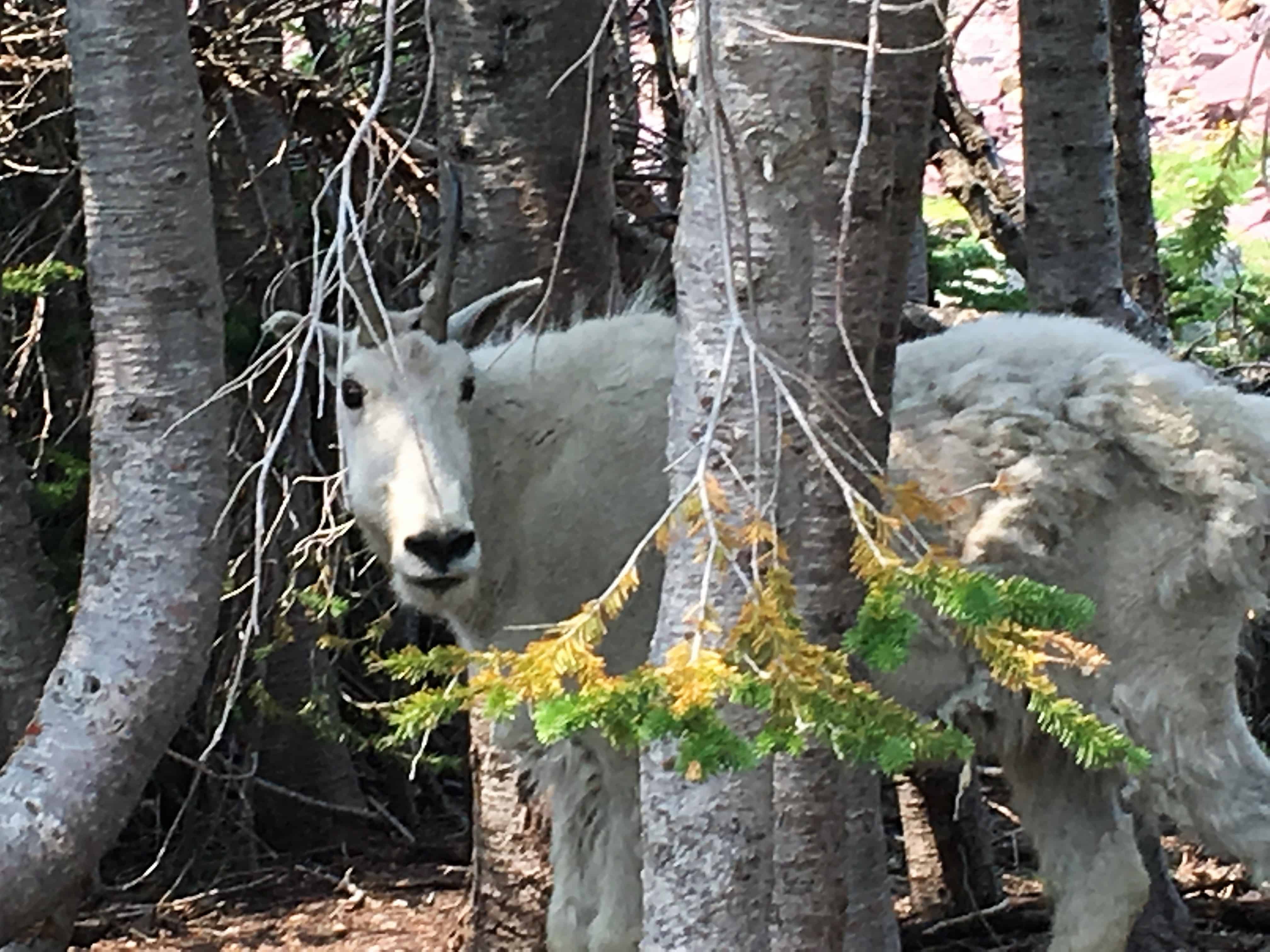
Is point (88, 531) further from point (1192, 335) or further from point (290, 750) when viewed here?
point (1192, 335)

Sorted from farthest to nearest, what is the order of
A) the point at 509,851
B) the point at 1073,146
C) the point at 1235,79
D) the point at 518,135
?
the point at 1073,146, the point at 509,851, the point at 518,135, the point at 1235,79

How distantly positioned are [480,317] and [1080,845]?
2551mm

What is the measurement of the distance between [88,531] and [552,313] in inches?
70.6

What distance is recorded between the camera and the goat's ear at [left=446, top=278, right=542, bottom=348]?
16.1 ft

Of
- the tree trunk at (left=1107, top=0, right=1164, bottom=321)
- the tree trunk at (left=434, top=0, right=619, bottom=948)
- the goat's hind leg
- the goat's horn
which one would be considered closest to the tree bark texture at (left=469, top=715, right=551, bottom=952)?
the tree trunk at (left=434, top=0, right=619, bottom=948)

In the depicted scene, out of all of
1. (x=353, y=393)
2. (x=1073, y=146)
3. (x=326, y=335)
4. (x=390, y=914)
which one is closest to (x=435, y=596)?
(x=353, y=393)

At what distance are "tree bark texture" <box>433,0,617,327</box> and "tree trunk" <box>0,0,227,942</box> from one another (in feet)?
3.96

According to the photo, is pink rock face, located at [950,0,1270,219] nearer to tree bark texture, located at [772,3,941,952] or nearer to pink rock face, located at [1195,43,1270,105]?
pink rock face, located at [1195,43,1270,105]

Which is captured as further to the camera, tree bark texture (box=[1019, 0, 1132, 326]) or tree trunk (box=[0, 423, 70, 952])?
tree bark texture (box=[1019, 0, 1132, 326])

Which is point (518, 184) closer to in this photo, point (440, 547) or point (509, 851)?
point (440, 547)

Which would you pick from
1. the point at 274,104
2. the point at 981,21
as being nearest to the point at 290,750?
the point at 274,104

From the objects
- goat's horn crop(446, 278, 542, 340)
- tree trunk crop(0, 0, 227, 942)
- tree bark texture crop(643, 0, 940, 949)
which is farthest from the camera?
goat's horn crop(446, 278, 542, 340)

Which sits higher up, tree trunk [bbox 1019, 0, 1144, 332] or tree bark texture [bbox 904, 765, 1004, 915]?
tree trunk [bbox 1019, 0, 1144, 332]

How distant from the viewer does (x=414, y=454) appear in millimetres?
4477
